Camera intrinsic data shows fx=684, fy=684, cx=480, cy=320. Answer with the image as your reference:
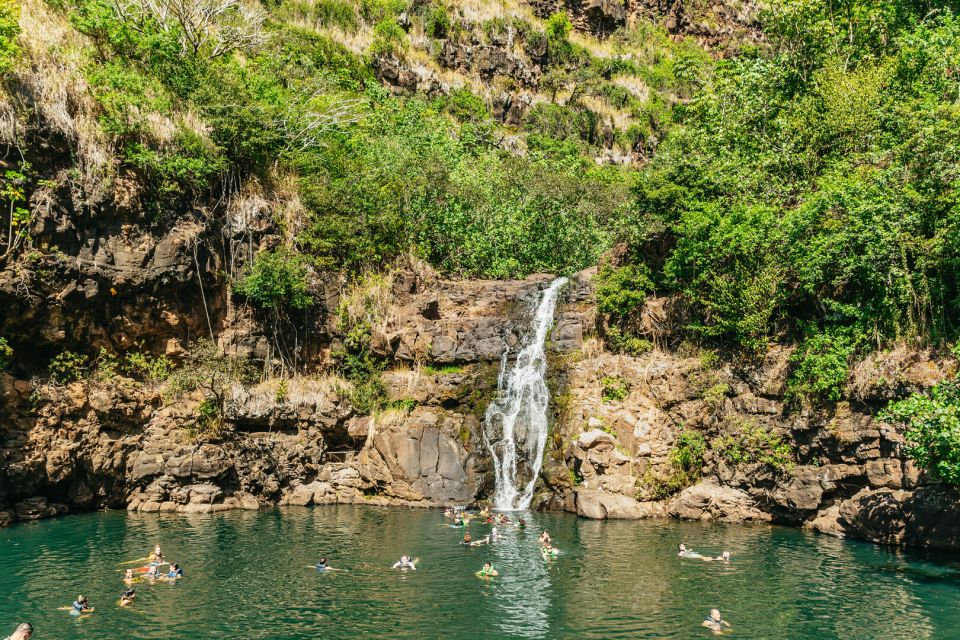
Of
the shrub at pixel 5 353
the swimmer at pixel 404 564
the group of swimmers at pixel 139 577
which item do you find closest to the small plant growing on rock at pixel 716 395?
the swimmer at pixel 404 564

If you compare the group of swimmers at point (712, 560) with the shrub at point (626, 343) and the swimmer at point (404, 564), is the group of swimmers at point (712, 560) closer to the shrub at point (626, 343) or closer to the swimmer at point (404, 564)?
the swimmer at point (404, 564)

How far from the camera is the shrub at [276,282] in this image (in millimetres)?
37812

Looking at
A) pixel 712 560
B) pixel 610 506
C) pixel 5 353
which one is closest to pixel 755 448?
pixel 610 506

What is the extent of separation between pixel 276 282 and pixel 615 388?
1938cm

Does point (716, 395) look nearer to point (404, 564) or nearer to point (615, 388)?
point (615, 388)

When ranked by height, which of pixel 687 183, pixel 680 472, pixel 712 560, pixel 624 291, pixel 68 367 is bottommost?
pixel 712 560

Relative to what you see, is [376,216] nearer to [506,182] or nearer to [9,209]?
[506,182]

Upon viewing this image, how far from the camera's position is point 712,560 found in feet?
79.6

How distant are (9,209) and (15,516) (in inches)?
542

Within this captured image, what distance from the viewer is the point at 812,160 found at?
37.5 metres

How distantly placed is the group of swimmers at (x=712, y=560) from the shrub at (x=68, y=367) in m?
28.9

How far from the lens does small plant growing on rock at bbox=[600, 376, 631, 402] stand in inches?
1393

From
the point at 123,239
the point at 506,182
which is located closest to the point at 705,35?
the point at 506,182

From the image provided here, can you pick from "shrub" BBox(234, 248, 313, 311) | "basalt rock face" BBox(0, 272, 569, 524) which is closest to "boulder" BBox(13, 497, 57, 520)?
"basalt rock face" BBox(0, 272, 569, 524)
